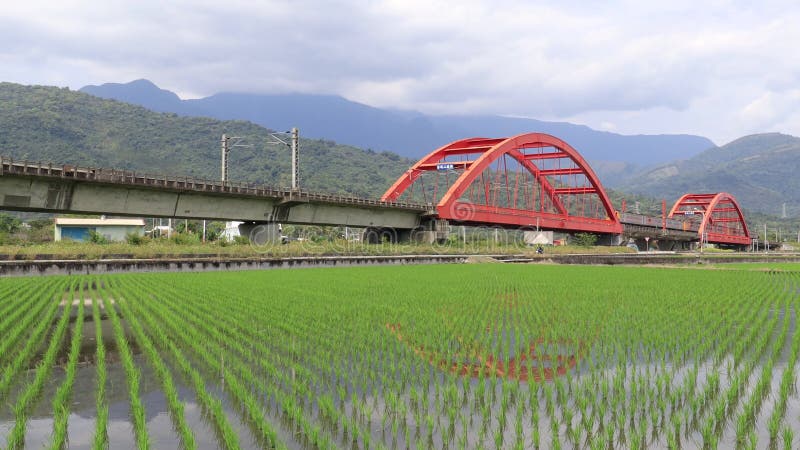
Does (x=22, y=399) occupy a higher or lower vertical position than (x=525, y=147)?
lower

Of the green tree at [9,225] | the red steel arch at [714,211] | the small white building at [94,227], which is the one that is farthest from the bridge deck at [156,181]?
the red steel arch at [714,211]

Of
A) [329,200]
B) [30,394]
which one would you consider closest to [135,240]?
[329,200]

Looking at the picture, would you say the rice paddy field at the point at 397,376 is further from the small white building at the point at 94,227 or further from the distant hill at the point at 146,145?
the distant hill at the point at 146,145

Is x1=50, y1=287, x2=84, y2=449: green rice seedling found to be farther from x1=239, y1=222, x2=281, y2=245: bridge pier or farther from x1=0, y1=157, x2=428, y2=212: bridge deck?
x1=239, y1=222, x2=281, y2=245: bridge pier

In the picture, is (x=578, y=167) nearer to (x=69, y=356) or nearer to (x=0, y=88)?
(x=69, y=356)

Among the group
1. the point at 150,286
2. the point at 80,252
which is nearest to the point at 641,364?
the point at 150,286

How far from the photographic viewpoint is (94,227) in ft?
260

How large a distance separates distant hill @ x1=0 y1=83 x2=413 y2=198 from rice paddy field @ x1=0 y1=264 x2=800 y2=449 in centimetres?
8290

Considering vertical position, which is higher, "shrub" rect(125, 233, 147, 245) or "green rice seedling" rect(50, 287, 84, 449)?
"shrub" rect(125, 233, 147, 245)

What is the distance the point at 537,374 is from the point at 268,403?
4.00 m

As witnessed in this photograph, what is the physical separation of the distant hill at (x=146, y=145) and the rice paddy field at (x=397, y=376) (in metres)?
82.9

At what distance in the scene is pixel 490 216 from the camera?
70.4 m

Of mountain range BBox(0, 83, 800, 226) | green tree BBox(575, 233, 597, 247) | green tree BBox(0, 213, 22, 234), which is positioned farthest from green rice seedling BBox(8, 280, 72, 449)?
mountain range BBox(0, 83, 800, 226)

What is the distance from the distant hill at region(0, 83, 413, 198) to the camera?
4156 inches
